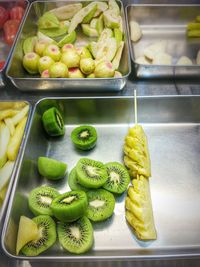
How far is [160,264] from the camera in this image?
816mm

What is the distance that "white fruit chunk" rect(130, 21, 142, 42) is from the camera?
1.52 m

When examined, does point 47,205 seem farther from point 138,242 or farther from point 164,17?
point 164,17

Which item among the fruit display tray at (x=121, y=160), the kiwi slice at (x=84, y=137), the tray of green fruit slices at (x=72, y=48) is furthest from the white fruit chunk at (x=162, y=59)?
the kiwi slice at (x=84, y=137)

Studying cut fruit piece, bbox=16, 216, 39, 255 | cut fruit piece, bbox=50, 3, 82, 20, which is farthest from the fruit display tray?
cut fruit piece, bbox=50, 3, 82, 20

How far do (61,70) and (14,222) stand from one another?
2.12ft

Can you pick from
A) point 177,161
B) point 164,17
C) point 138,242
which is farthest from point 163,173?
A: point 164,17

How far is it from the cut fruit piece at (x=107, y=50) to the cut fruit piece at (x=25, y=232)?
Result: 812 mm

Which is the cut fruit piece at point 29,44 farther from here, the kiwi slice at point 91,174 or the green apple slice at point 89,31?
the kiwi slice at point 91,174

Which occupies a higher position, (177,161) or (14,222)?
(14,222)

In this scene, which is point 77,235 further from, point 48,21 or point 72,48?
point 48,21

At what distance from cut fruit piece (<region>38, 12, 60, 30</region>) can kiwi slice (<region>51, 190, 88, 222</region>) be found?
102cm

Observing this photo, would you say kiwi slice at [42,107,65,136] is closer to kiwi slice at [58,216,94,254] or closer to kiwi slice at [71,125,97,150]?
kiwi slice at [71,125,97,150]

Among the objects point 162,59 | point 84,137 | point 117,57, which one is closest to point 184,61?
point 162,59

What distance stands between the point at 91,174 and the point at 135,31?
0.96 meters
